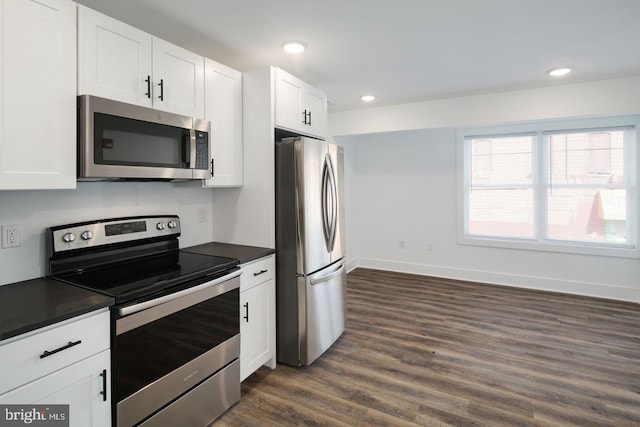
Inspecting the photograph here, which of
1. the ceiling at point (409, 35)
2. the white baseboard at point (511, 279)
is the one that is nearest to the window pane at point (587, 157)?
the ceiling at point (409, 35)

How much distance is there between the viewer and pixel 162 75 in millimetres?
2068

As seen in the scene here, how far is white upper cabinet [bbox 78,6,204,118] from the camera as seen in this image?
5.61ft

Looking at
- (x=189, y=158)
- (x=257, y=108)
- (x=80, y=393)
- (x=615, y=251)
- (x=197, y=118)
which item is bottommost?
(x=80, y=393)

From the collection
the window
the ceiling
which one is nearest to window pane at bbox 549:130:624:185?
the window

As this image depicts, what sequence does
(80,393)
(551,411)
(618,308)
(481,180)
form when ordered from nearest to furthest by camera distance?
(80,393)
(551,411)
(618,308)
(481,180)

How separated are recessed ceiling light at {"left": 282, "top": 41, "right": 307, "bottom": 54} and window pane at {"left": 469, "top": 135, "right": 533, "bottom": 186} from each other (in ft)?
10.8

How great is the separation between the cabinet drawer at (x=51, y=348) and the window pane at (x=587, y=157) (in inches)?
201

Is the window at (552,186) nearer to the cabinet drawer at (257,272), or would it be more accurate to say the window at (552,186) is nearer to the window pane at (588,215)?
the window pane at (588,215)

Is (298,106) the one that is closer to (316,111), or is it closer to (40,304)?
(316,111)

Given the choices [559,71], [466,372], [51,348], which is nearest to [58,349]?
[51,348]

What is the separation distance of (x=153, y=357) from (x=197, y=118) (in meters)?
1.46

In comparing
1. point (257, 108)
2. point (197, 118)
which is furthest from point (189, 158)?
point (257, 108)

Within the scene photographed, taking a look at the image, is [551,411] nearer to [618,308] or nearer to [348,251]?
[618,308]

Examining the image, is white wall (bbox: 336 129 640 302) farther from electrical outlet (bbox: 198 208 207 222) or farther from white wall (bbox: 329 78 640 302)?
electrical outlet (bbox: 198 208 207 222)
